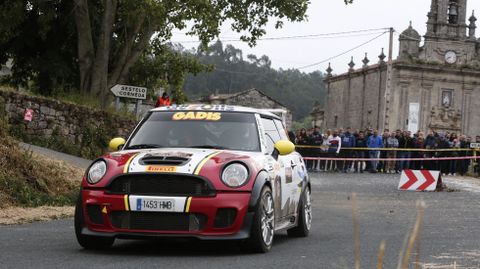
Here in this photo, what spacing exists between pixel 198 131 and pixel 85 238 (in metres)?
1.78

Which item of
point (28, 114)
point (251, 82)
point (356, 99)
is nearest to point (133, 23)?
point (28, 114)

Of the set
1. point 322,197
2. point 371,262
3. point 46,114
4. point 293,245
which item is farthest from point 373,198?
point 371,262

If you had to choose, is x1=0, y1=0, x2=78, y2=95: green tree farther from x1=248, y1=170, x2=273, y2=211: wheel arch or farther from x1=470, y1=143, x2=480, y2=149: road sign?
x1=248, y1=170, x2=273, y2=211: wheel arch

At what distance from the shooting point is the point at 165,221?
9.09 metres

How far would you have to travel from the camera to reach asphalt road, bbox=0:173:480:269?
8656mm

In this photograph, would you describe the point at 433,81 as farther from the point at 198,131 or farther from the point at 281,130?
the point at 198,131

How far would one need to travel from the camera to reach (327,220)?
1531cm

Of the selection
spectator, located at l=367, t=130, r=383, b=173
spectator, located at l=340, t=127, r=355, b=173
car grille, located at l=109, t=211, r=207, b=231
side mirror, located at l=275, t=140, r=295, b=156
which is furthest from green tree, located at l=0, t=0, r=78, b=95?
car grille, located at l=109, t=211, r=207, b=231

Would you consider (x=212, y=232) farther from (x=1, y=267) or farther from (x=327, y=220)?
(x=327, y=220)

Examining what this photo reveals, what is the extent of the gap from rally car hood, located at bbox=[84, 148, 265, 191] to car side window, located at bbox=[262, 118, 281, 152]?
39.6 inches

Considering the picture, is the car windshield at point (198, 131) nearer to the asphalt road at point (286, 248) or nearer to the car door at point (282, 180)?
the car door at point (282, 180)

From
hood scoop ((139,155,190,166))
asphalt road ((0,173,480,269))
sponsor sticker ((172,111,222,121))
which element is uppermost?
sponsor sticker ((172,111,222,121))

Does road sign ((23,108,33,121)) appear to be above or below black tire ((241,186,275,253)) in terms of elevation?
above

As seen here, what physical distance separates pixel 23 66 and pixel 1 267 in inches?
1107
